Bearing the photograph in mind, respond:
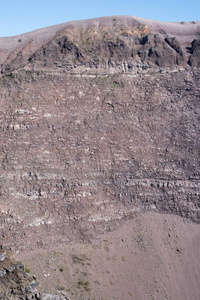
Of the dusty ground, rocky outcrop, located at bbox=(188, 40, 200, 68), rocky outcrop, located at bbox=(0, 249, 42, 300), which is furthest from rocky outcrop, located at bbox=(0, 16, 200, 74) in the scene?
rocky outcrop, located at bbox=(0, 249, 42, 300)

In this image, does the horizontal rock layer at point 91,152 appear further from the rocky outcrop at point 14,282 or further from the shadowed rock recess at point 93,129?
the rocky outcrop at point 14,282

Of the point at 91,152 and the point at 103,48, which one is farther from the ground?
the point at 103,48

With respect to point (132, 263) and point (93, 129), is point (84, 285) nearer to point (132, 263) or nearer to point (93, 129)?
point (132, 263)

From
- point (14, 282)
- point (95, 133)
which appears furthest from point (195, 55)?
point (14, 282)

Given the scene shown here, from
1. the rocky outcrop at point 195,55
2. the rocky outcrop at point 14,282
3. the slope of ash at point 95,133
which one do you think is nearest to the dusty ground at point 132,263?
the slope of ash at point 95,133

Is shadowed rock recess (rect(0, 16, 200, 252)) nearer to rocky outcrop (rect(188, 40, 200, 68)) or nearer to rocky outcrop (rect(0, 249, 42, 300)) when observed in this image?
rocky outcrop (rect(188, 40, 200, 68))

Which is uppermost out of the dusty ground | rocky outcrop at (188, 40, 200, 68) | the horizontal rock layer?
rocky outcrop at (188, 40, 200, 68)

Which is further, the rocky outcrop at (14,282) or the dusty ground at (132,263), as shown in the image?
the dusty ground at (132,263)
